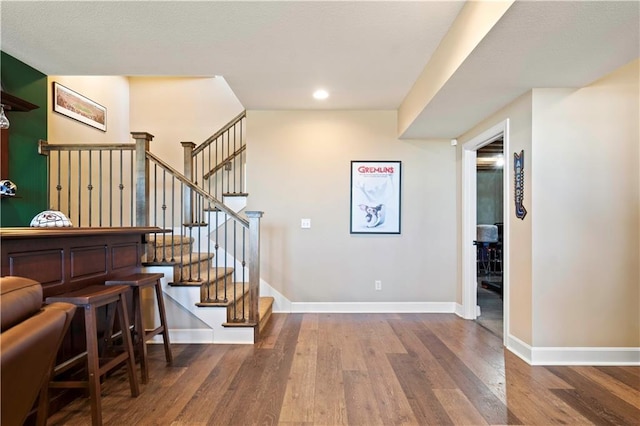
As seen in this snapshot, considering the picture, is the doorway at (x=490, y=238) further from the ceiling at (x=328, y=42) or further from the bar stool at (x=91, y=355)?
the bar stool at (x=91, y=355)

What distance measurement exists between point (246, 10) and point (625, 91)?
2.98m

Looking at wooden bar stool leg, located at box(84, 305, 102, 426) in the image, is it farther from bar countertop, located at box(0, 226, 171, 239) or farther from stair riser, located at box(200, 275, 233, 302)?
stair riser, located at box(200, 275, 233, 302)

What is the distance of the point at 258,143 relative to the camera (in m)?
4.20

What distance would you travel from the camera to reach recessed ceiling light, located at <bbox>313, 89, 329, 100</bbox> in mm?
3547

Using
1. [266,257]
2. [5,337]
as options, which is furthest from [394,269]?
[5,337]

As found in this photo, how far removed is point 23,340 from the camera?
0.89 metres

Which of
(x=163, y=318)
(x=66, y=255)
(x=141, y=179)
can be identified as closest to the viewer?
(x=66, y=255)

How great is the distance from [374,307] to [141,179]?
3025 mm

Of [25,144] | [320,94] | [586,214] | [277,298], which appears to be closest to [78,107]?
[25,144]

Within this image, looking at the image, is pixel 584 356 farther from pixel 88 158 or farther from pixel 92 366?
pixel 88 158

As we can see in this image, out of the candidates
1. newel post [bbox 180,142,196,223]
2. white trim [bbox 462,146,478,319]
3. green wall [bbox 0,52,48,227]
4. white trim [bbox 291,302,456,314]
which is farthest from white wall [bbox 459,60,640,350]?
green wall [bbox 0,52,48,227]

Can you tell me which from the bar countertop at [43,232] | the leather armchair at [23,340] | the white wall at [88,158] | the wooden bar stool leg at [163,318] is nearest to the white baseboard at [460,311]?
the wooden bar stool leg at [163,318]

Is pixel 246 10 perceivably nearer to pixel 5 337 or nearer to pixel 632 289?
pixel 5 337

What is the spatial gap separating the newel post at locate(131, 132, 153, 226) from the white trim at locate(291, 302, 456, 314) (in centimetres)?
204
